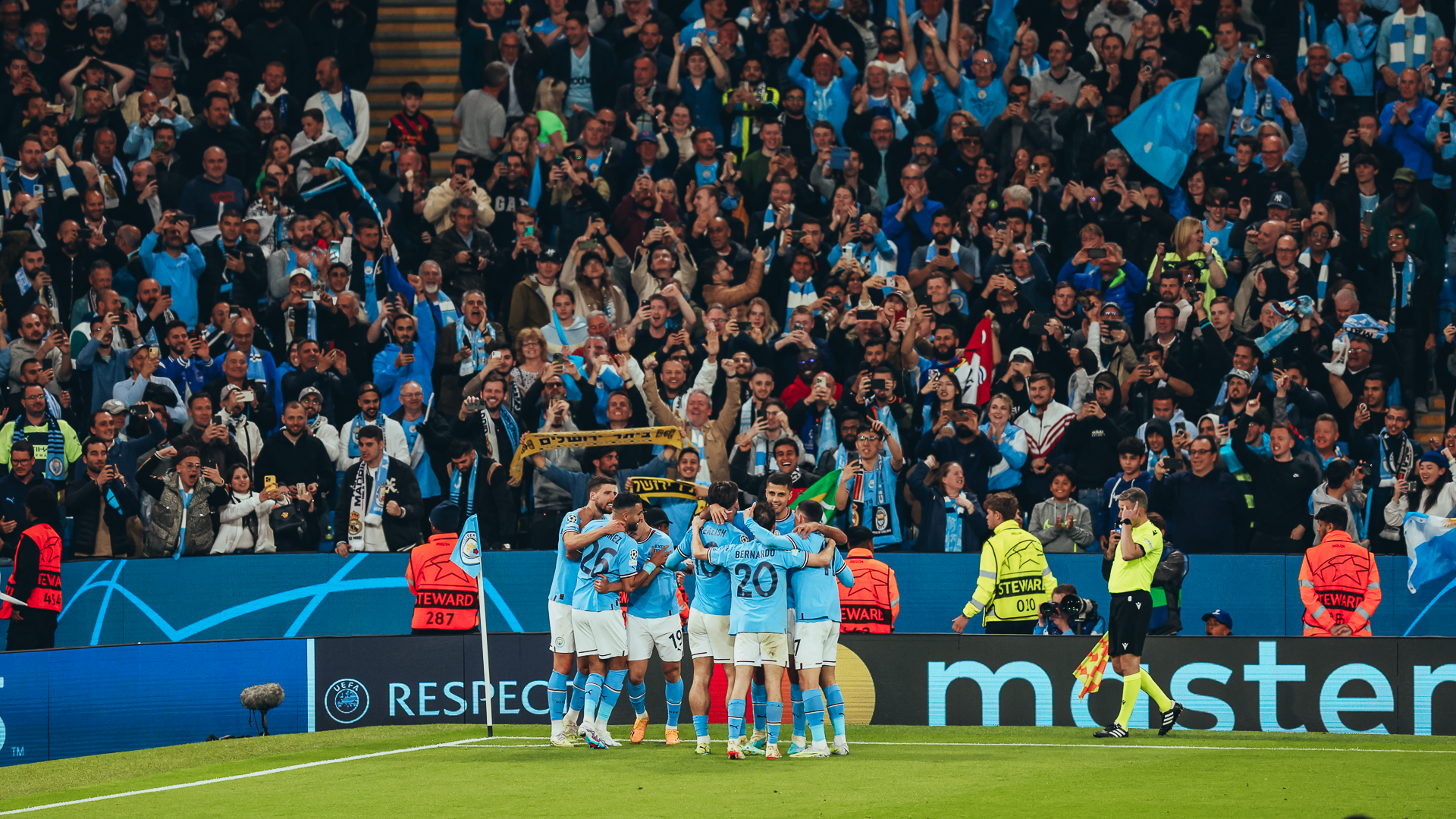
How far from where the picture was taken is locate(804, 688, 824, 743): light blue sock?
1447cm

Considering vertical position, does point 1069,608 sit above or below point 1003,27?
below

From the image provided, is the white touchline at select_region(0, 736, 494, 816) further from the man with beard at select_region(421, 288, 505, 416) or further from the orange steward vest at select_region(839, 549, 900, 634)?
the man with beard at select_region(421, 288, 505, 416)

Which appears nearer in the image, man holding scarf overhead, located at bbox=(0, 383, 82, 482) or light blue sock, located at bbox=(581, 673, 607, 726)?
light blue sock, located at bbox=(581, 673, 607, 726)

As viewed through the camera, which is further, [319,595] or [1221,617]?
[319,595]

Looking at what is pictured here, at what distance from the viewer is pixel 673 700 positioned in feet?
52.2

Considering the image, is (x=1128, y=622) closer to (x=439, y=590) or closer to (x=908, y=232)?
(x=439, y=590)

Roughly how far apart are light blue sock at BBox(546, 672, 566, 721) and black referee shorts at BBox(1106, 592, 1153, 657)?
4808 mm

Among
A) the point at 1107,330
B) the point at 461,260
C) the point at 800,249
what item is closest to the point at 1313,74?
the point at 1107,330

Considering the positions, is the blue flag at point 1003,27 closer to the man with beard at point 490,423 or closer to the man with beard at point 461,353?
the man with beard at point 461,353

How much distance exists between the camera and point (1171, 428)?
18.4m

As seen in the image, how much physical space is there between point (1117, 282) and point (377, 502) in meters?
8.60

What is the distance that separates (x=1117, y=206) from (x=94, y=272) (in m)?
11.8

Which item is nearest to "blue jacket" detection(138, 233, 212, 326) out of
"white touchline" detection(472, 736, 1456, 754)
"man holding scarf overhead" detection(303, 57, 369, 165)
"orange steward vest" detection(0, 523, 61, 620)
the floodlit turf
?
"man holding scarf overhead" detection(303, 57, 369, 165)

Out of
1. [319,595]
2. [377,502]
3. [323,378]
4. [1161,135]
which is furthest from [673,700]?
[1161,135]
